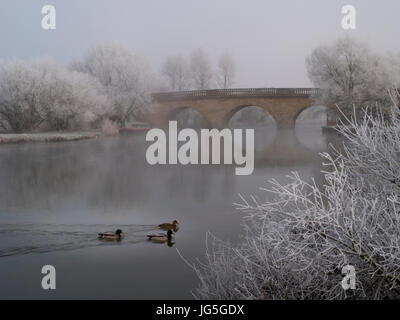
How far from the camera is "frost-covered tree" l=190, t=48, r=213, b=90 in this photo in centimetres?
482

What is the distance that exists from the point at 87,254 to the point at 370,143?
2.20 metres

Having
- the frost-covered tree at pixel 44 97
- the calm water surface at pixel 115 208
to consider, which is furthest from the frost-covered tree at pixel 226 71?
the frost-covered tree at pixel 44 97

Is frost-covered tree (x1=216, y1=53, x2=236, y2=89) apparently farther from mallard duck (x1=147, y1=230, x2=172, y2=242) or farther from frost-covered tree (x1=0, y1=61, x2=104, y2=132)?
mallard duck (x1=147, y1=230, x2=172, y2=242)

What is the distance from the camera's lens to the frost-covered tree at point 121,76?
4.98m

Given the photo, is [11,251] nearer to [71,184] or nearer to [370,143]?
[71,184]

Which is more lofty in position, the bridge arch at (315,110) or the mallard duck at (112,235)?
the bridge arch at (315,110)

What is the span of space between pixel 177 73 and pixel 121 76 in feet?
3.91

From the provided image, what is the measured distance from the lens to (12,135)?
5570 millimetres

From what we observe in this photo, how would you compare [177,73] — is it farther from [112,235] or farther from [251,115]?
[112,235]

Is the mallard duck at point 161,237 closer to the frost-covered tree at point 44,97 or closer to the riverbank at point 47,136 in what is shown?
the frost-covered tree at point 44,97

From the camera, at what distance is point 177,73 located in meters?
4.85

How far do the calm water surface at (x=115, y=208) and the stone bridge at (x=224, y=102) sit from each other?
333mm

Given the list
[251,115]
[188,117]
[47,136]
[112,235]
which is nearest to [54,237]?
[112,235]

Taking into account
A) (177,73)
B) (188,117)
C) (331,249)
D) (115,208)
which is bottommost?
(115,208)
